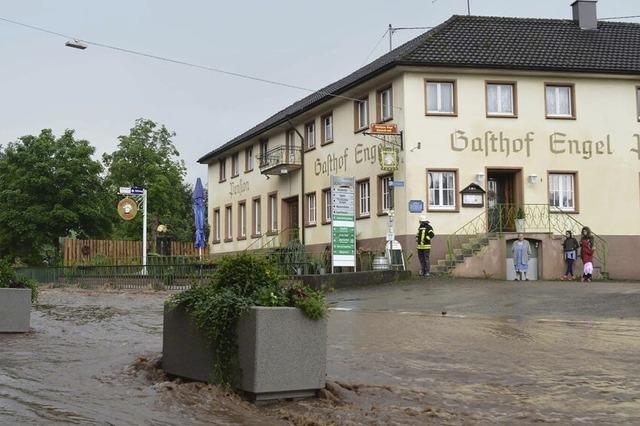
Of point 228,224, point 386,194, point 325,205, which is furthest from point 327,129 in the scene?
point 228,224

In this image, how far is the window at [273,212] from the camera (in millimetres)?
42050

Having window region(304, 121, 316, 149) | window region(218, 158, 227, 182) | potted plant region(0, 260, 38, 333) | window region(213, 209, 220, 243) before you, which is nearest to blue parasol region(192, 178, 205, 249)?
window region(304, 121, 316, 149)

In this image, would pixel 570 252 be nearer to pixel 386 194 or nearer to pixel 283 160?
pixel 386 194

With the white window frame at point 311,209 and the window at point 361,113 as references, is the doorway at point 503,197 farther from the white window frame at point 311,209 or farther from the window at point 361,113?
the white window frame at point 311,209

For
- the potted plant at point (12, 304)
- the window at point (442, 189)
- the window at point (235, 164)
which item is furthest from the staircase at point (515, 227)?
the window at point (235, 164)

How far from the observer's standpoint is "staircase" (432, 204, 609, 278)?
29750 mm

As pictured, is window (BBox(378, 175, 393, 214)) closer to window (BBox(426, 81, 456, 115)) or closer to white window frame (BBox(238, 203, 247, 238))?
window (BBox(426, 81, 456, 115))

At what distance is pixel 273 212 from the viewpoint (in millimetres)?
42500

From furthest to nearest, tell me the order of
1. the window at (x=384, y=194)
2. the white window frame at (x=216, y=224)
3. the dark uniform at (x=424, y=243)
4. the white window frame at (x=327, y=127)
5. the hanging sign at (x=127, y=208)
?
1. the white window frame at (x=216, y=224)
2. the hanging sign at (x=127, y=208)
3. the white window frame at (x=327, y=127)
4. the window at (x=384, y=194)
5. the dark uniform at (x=424, y=243)

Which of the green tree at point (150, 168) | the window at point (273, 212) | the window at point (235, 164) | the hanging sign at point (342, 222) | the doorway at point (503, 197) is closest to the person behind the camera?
the hanging sign at point (342, 222)

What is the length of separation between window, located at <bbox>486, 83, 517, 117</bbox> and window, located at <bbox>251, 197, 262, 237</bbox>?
16.5 metres

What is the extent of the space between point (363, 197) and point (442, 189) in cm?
427

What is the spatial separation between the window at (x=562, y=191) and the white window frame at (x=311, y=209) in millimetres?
10694

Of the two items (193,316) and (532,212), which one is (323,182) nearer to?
(532,212)
